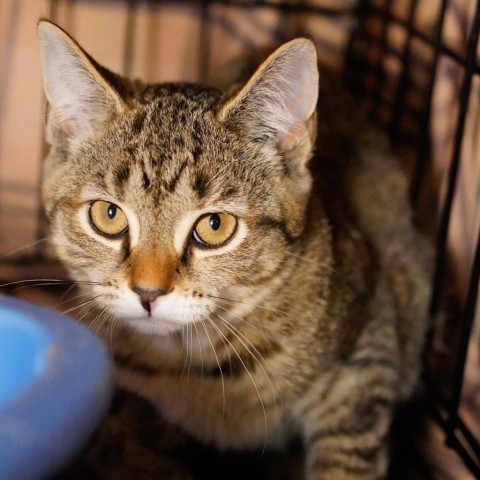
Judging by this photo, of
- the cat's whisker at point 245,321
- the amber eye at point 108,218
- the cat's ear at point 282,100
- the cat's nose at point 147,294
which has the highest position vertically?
the cat's ear at point 282,100

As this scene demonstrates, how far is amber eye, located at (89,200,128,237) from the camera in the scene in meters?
1.01

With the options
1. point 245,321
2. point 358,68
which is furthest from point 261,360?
point 358,68

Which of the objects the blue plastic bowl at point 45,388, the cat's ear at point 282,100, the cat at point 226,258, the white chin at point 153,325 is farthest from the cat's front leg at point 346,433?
the blue plastic bowl at point 45,388

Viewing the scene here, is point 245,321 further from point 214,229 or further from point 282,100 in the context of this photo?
point 282,100

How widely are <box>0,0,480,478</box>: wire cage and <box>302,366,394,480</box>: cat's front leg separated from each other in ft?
0.73

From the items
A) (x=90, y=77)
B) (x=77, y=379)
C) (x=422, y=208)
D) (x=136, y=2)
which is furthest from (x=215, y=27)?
(x=77, y=379)

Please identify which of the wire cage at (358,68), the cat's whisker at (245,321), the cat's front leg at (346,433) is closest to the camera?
the cat's whisker at (245,321)

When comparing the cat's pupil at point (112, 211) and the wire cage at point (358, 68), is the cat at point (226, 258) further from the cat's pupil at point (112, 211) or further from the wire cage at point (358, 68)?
the wire cage at point (358, 68)

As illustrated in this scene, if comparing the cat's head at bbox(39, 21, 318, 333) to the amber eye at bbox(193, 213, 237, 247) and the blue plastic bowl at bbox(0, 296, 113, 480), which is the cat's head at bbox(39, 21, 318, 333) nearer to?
the amber eye at bbox(193, 213, 237, 247)

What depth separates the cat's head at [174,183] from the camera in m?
0.98

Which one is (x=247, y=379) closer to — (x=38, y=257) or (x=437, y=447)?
(x=437, y=447)

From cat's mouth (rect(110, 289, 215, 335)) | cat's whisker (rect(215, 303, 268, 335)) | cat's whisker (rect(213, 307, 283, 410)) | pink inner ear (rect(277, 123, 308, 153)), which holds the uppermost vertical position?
pink inner ear (rect(277, 123, 308, 153))

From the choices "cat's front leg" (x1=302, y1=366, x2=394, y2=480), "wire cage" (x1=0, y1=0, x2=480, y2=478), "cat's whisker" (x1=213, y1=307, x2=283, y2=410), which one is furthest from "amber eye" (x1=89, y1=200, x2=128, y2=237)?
"wire cage" (x1=0, y1=0, x2=480, y2=478)

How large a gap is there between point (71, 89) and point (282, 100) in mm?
301
